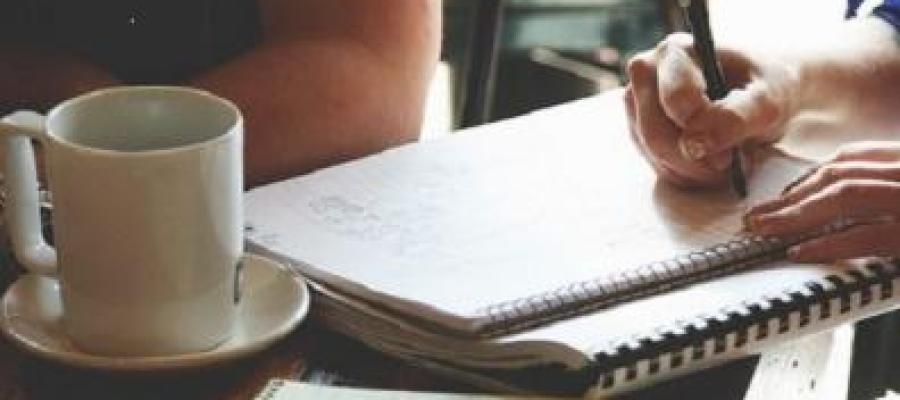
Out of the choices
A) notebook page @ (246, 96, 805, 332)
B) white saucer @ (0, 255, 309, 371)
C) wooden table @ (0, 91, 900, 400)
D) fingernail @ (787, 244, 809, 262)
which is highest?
fingernail @ (787, 244, 809, 262)

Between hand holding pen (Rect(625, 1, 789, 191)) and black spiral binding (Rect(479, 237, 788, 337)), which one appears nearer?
black spiral binding (Rect(479, 237, 788, 337))

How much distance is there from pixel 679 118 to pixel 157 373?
0.37 m

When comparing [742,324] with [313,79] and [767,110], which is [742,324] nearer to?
[767,110]

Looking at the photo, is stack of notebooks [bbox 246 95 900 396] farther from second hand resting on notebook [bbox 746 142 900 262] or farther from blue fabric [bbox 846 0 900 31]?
blue fabric [bbox 846 0 900 31]

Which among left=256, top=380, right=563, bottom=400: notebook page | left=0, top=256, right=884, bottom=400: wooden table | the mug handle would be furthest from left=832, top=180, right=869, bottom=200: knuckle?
the mug handle

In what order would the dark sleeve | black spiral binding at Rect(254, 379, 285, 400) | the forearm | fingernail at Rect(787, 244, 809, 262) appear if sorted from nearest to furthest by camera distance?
black spiral binding at Rect(254, 379, 285, 400), fingernail at Rect(787, 244, 809, 262), the forearm, the dark sleeve

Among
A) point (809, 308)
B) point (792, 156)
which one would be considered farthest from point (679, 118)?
point (809, 308)

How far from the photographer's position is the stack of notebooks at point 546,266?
2.29 ft

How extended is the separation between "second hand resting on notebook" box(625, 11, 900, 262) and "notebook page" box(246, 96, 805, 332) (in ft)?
0.08

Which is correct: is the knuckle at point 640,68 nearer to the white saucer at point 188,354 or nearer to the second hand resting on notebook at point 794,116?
the second hand resting on notebook at point 794,116

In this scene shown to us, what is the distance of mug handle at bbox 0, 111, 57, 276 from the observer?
28.3 inches

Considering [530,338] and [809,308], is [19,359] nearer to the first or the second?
[530,338]

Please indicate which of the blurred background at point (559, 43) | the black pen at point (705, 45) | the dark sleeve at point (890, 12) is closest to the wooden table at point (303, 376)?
the black pen at point (705, 45)

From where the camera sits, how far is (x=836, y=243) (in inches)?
31.0
